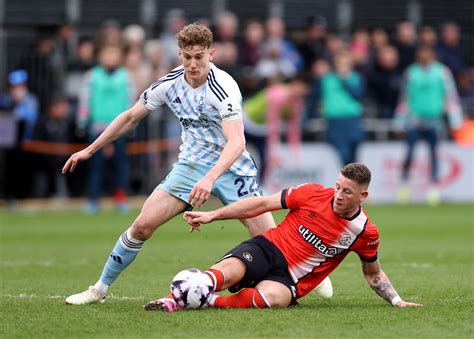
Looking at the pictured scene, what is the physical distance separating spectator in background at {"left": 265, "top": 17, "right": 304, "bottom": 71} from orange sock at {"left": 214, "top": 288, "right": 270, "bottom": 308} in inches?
653

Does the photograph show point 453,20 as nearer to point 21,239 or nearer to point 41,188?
point 41,188

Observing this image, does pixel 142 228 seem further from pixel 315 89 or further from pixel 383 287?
pixel 315 89

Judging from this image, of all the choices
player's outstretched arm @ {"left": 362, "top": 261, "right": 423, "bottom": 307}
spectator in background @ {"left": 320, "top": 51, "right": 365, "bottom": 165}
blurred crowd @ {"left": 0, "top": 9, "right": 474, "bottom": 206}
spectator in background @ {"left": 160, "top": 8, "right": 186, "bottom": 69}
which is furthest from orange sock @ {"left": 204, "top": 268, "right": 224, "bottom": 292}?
spectator in background @ {"left": 160, "top": 8, "right": 186, "bottom": 69}

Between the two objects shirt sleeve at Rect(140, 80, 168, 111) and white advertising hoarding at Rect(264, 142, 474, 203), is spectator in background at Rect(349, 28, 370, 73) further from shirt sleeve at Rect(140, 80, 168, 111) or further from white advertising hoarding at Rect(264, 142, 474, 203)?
shirt sleeve at Rect(140, 80, 168, 111)

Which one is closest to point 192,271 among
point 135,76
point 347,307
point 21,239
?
point 347,307

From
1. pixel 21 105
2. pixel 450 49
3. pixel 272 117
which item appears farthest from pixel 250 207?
pixel 450 49

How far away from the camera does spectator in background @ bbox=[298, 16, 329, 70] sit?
25.6 metres

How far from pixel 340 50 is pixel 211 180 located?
15.7 metres

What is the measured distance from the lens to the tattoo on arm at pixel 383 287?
888 centimetres

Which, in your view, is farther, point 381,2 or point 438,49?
point 381,2

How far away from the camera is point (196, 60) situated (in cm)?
899

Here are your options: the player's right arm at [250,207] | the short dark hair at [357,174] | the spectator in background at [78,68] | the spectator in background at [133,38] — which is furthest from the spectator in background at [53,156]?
the short dark hair at [357,174]

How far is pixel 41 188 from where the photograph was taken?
2372cm

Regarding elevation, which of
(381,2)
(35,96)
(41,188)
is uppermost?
(381,2)
